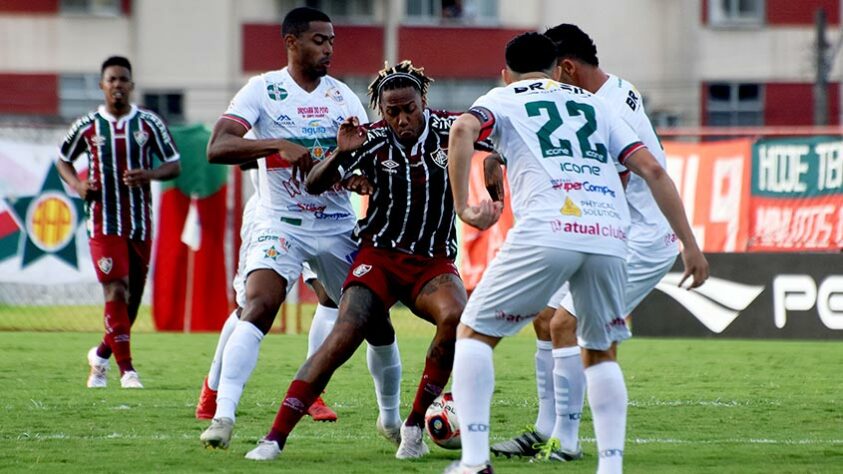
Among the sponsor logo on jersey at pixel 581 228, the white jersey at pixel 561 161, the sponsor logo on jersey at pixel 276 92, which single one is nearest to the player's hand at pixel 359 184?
the sponsor logo on jersey at pixel 276 92

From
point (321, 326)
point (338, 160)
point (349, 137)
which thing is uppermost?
point (349, 137)

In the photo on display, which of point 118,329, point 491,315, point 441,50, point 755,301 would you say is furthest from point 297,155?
point 441,50

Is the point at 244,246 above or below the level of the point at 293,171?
below

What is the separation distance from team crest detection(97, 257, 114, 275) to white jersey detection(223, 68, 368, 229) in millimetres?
3174

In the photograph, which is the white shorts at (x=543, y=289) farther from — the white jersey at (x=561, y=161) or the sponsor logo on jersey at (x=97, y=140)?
the sponsor logo on jersey at (x=97, y=140)

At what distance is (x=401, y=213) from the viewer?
777 cm

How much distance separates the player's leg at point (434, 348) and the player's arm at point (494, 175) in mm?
480

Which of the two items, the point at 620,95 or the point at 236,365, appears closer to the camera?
the point at 236,365

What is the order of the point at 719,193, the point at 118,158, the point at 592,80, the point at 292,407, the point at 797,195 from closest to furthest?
the point at 292,407 < the point at 592,80 < the point at 118,158 < the point at 797,195 < the point at 719,193

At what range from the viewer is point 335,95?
8.68 metres

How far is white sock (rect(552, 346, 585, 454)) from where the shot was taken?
7.68 m

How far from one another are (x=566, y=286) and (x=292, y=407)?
5.13 ft

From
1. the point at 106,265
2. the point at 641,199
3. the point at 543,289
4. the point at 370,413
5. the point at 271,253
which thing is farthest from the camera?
the point at 106,265

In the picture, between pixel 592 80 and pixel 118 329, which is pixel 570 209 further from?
pixel 118 329
